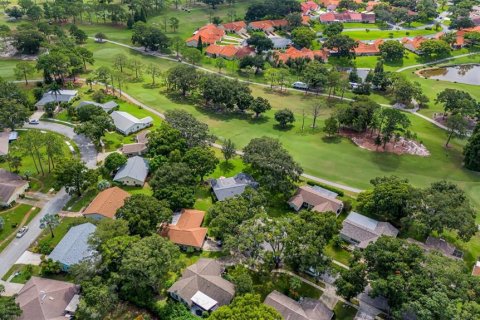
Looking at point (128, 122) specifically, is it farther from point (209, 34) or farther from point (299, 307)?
point (209, 34)

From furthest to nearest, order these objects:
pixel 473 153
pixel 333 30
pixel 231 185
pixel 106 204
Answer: pixel 333 30, pixel 473 153, pixel 231 185, pixel 106 204

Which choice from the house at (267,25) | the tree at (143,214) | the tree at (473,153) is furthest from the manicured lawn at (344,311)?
the house at (267,25)

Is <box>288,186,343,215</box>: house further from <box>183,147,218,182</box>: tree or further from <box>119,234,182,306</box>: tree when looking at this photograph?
<box>119,234,182,306</box>: tree

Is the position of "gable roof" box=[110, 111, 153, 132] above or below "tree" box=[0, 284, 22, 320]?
above

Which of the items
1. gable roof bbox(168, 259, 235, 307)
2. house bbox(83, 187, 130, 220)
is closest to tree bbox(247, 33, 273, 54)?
house bbox(83, 187, 130, 220)

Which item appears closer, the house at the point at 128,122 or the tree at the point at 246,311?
the tree at the point at 246,311

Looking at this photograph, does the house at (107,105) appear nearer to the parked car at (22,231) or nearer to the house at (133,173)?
the house at (133,173)

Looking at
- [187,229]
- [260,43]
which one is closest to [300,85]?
[260,43]
